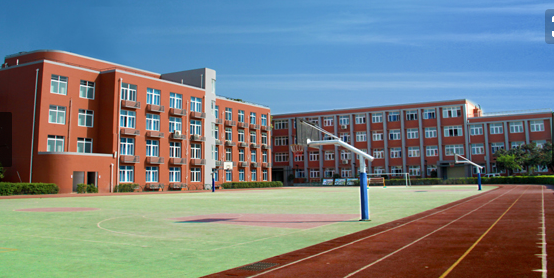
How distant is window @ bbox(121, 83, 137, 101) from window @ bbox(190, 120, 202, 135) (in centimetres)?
1004

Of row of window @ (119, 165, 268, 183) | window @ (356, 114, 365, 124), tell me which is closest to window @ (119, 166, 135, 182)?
row of window @ (119, 165, 268, 183)

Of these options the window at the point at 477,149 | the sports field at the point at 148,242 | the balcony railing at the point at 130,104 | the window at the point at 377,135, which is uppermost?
the balcony railing at the point at 130,104

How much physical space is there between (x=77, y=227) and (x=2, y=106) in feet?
132

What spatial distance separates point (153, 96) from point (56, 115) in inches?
465

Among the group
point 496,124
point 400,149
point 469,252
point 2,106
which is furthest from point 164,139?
point 496,124

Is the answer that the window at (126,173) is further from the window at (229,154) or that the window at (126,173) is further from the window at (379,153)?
the window at (379,153)

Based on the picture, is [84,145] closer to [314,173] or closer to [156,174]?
[156,174]

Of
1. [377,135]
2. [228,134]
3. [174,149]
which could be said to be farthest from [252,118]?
[377,135]

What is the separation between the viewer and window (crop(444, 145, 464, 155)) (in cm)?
7150

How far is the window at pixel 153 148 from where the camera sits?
51500 mm

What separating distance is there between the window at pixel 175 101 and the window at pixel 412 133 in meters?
42.2

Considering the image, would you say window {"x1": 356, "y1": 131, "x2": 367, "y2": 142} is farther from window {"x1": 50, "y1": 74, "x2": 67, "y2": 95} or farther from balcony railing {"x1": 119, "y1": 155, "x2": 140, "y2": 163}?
window {"x1": 50, "y1": 74, "x2": 67, "y2": 95}

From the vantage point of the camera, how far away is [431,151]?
7394cm

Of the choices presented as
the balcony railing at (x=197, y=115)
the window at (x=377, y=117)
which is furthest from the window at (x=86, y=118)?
the window at (x=377, y=117)
